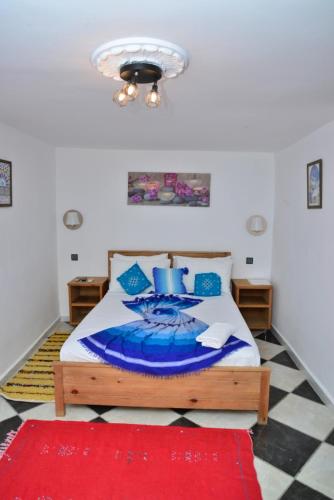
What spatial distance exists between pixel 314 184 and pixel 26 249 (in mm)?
2843

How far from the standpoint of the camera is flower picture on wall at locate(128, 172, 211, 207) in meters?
4.39

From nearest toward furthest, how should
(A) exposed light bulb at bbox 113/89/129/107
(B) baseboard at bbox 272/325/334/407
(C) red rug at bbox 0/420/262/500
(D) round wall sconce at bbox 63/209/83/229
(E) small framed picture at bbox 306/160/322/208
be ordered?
(A) exposed light bulb at bbox 113/89/129/107, (C) red rug at bbox 0/420/262/500, (B) baseboard at bbox 272/325/334/407, (E) small framed picture at bbox 306/160/322/208, (D) round wall sconce at bbox 63/209/83/229

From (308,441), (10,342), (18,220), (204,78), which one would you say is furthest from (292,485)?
(18,220)

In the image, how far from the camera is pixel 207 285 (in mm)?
3938

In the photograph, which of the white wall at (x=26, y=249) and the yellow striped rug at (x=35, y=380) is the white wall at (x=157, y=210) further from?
the yellow striped rug at (x=35, y=380)

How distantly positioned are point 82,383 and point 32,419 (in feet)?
1.44

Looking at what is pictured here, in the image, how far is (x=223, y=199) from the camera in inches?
175

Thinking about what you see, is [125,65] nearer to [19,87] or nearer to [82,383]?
[19,87]

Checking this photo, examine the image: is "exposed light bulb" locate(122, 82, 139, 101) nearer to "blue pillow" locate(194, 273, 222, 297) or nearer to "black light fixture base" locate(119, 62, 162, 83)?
"black light fixture base" locate(119, 62, 162, 83)

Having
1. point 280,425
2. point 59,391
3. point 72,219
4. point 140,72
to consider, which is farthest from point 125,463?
point 72,219

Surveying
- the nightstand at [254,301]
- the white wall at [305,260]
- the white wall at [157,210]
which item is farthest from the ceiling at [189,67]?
the nightstand at [254,301]

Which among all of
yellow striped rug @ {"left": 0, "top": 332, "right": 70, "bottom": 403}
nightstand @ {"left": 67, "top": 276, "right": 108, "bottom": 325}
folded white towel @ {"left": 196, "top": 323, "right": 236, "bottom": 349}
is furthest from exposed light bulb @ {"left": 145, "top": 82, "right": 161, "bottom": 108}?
nightstand @ {"left": 67, "top": 276, "right": 108, "bottom": 325}

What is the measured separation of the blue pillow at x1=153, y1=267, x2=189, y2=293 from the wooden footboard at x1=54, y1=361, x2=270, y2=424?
4.93 ft

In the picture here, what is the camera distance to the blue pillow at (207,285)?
3.91 meters
